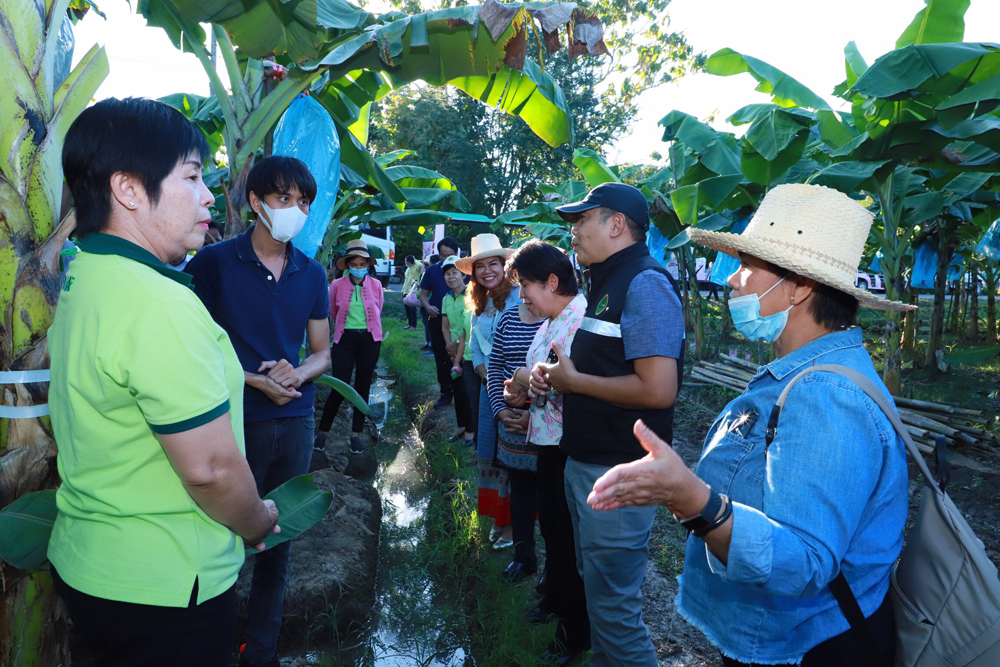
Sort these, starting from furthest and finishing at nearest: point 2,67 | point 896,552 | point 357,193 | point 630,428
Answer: point 357,193 → point 630,428 → point 2,67 → point 896,552

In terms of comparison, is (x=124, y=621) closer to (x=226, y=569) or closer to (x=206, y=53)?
(x=226, y=569)

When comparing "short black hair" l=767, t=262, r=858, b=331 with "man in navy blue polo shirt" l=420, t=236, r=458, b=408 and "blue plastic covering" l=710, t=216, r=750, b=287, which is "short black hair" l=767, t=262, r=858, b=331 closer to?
"man in navy blue polo shirt" l=420, t=236, r=458, b=408

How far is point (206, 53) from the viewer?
12.9 feet

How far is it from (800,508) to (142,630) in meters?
1.38

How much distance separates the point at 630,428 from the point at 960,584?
118 cm

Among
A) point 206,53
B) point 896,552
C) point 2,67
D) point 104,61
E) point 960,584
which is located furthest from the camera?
point 206,53

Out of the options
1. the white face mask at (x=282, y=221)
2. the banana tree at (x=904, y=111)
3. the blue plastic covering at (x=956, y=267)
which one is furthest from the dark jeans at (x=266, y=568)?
the blue plastic covering at (x=956, y=267)

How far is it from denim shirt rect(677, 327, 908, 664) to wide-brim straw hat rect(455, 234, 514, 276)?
2849 mm

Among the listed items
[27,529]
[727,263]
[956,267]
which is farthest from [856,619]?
[956,267]

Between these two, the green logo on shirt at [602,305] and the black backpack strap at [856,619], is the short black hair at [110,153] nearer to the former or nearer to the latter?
the green logo on shirt at [602,305]

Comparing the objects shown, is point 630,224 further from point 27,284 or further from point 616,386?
point 27,284

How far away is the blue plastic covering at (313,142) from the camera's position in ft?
12.1

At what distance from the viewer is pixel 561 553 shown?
3135mm

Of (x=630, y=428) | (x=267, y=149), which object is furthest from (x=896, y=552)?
(x=267, y=149)
